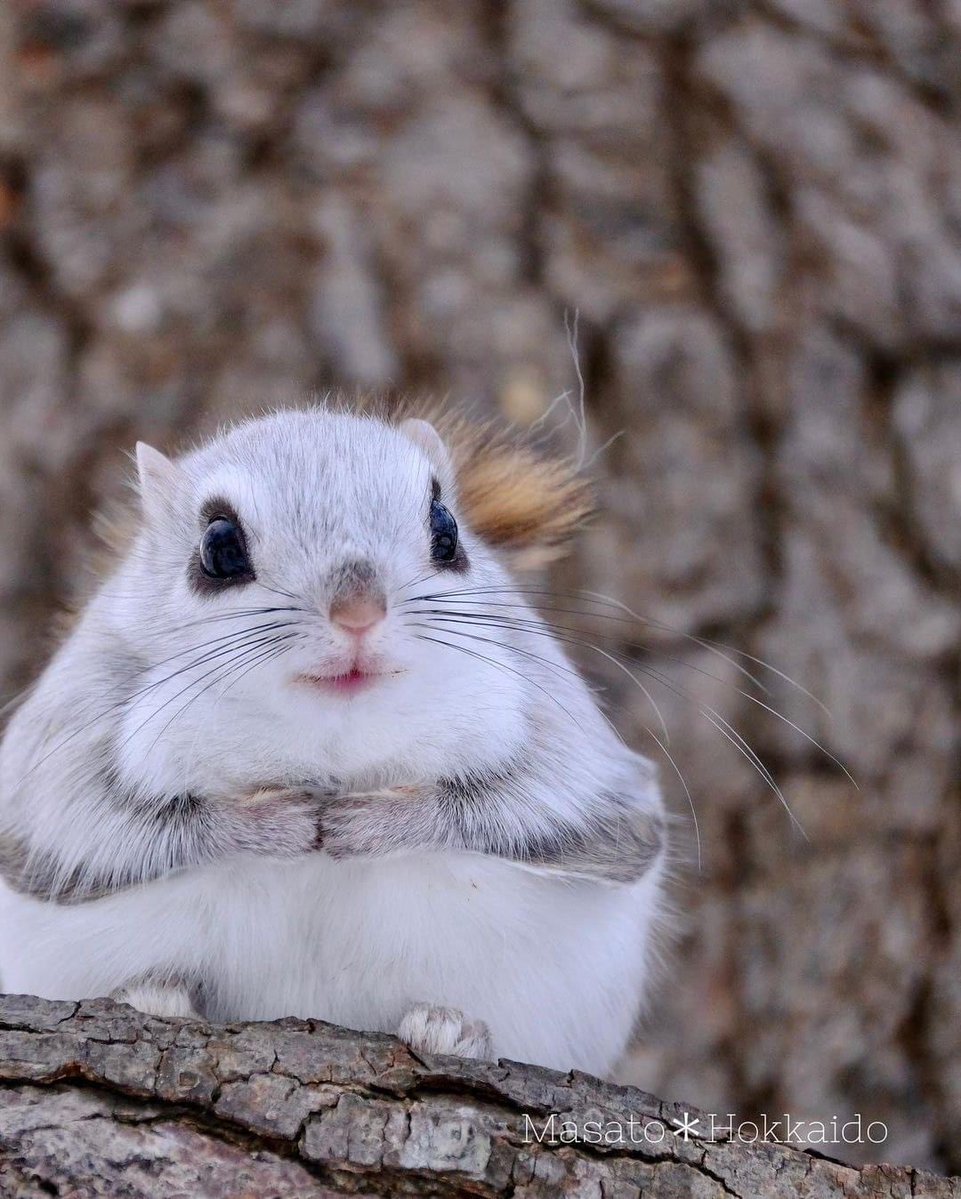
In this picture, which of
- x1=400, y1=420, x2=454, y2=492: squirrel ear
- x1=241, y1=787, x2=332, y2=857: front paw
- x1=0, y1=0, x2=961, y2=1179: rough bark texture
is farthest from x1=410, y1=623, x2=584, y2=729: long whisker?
x1=0, y1=0, x2=961, y2=1179: rough bark texture

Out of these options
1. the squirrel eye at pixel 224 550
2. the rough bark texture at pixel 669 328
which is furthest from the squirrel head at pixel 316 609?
the rough bark texture at pixel 669 328

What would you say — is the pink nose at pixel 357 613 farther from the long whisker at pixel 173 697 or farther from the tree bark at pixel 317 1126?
the tree bark at pixel 317 1126

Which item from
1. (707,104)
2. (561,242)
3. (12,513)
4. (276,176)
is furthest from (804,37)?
(12,513)

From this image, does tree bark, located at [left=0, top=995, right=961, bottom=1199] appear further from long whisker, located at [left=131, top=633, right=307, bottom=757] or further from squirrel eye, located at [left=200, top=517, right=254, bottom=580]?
squirrel eye, located at [left=200, top=517, right=254, bottom=580]

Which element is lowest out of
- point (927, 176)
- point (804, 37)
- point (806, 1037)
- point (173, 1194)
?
point (173, 1194)

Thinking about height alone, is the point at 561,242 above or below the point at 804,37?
below

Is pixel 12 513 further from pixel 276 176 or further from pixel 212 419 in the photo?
pixel 276 176
